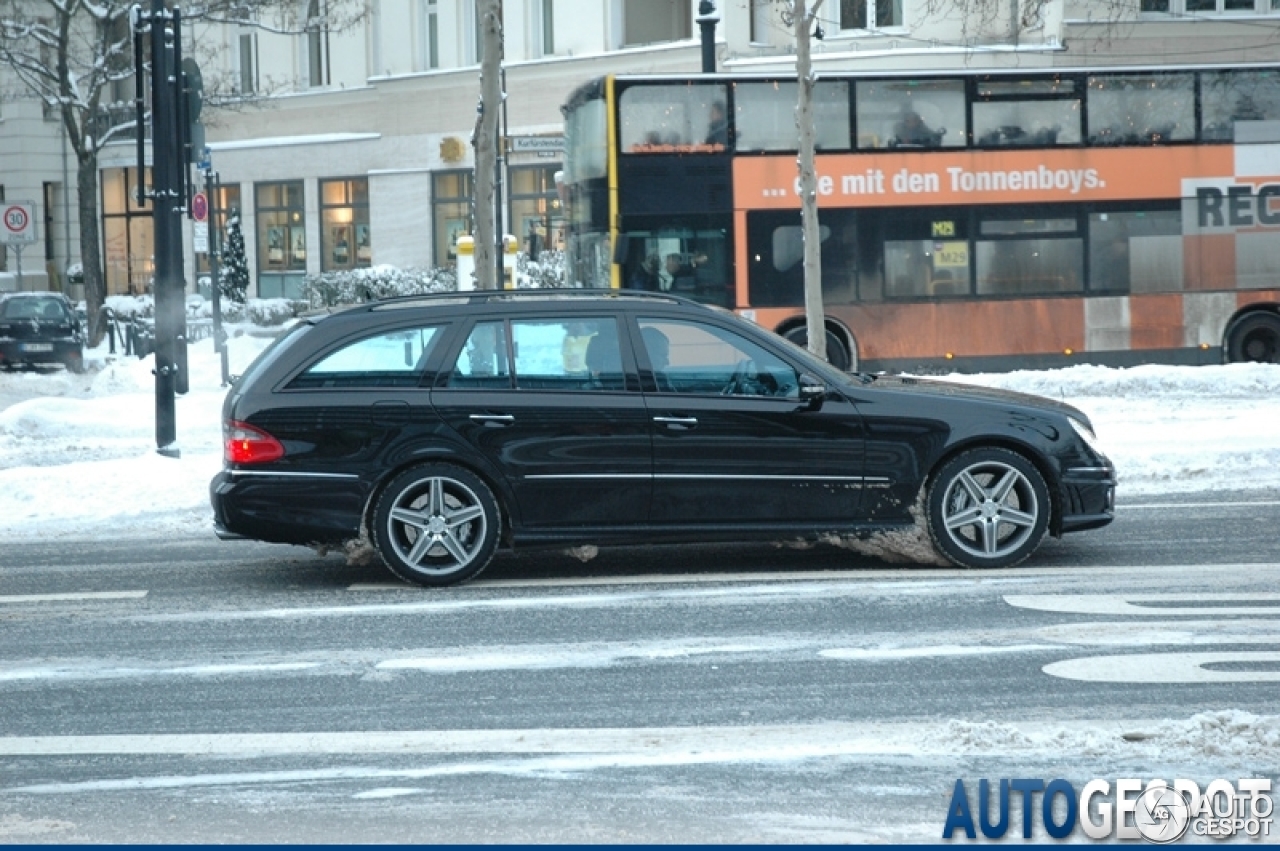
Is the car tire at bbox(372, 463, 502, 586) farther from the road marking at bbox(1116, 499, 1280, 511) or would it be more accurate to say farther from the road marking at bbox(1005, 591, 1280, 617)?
the road marking at bbox(1116, 499, 1280, 511)

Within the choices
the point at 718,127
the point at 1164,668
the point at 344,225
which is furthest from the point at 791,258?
the point at 344,225

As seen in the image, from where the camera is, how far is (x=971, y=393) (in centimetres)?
985

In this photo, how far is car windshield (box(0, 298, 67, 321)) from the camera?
3159cm

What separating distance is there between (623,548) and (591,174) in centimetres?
1259

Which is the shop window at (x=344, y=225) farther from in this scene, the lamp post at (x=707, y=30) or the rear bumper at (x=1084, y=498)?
the rear bumper at (x=1084, y=498)

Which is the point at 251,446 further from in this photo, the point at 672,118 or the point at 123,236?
the point at 123,236

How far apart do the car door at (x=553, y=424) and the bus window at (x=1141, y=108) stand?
49.4 feet

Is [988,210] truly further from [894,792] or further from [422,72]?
[422,72]

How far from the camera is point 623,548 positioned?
1077 centimetres

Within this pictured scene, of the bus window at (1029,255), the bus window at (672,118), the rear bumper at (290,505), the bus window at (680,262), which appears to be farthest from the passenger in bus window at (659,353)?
the bus window at (1029,255)

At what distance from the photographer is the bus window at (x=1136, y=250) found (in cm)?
2320

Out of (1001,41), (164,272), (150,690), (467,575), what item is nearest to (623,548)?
(467,575)

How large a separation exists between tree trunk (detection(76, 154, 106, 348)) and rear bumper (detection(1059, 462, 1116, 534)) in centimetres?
3084

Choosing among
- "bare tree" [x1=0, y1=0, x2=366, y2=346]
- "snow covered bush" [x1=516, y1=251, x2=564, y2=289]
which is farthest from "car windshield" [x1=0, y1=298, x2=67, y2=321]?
"snow covered bush" [x1=516, y1=251, x2=564, y2=289]
